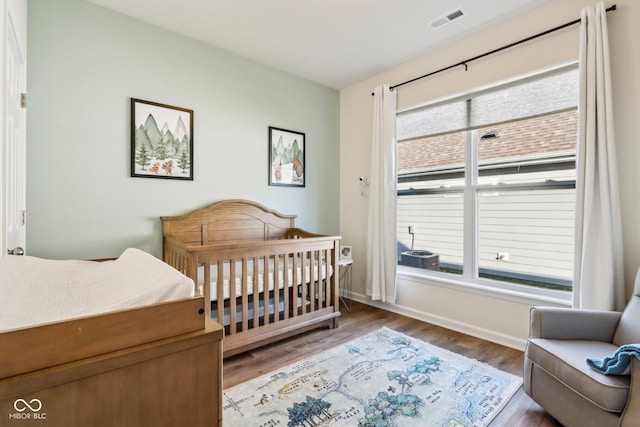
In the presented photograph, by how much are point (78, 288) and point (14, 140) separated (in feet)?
3.78

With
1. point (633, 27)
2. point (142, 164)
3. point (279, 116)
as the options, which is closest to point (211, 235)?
point (142, 164)

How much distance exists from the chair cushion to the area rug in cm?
41

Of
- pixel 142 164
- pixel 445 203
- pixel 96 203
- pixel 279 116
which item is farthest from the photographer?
pixel 279 116

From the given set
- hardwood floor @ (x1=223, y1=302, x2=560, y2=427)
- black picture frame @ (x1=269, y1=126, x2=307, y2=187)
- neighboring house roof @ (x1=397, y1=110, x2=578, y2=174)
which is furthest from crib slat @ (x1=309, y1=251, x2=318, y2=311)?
neighboring house roof @ (x1=397, y1=110, x2=578, y2=174)

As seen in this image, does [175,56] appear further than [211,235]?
No

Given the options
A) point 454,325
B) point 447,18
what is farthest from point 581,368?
point 447,18

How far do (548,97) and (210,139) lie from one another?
9.27ft

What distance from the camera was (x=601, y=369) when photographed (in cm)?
134

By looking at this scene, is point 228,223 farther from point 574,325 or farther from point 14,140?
point 574,325

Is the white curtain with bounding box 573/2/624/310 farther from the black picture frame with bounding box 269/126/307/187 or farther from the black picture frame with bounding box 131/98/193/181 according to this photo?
the black picture frame with bounding box 131/98/193/181

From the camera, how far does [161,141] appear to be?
261 cm

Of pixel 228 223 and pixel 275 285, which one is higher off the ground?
pixel 228 223

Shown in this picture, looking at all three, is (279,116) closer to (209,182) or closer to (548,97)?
(209,182)

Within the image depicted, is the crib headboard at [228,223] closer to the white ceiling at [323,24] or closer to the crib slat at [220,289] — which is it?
the crib slat at [220,289]
